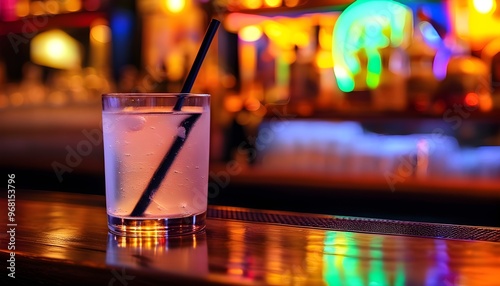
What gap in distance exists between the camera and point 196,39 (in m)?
3.72

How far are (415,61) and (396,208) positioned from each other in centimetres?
78

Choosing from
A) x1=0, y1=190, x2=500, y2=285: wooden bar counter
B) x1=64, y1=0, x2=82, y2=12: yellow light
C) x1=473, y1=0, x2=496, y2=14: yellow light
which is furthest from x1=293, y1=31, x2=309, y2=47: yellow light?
x1=0, y1=190, x2=500, y2=285: wooden bar counter

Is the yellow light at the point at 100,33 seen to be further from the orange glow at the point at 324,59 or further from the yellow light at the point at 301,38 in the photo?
the orange glow at the point at 324,59

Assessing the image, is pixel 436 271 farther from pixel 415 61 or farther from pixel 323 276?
pixel 415 61

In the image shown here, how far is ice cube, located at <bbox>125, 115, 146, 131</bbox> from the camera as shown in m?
0.81

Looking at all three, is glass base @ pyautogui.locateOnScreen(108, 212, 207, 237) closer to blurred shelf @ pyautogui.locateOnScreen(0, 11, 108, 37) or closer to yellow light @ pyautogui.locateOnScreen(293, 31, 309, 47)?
yellow light @ pyautogui.locateOnScreen(293, 31, 309, 47)

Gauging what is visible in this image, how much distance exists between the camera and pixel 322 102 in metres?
3.16

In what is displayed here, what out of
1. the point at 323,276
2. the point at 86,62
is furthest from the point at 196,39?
the point at 323,276

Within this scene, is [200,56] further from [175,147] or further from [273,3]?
[273,3]

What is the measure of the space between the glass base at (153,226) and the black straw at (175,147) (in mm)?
14

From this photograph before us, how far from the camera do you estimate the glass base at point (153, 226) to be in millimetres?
794

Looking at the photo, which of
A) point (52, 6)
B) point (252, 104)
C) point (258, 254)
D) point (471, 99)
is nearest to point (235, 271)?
point (258, 254)

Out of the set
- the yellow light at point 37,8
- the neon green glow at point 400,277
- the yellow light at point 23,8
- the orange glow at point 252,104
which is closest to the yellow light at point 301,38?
the orange glow at point 252,104

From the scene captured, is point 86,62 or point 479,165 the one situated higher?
point 86,62
